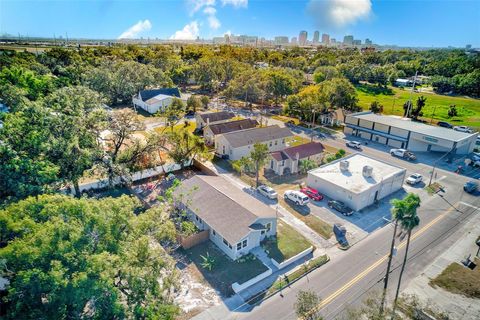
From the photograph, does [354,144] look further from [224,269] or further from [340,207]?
[224,269]

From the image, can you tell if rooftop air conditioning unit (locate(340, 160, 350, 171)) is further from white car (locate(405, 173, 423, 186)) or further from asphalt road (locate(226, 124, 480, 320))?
asphalt road (locate(226, 124, 480, 320))

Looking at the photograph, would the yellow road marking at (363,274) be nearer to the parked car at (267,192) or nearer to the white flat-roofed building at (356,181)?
the white flat-roofed building at (356,181)

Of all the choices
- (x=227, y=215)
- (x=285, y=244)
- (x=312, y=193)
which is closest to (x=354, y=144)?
(x=312, y=193)

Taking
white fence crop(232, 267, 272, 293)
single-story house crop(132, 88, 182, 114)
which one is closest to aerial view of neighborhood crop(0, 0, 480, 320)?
white fence crop(232, 267, 272, 293)

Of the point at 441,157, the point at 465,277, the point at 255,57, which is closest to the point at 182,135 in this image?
the point at 465,277

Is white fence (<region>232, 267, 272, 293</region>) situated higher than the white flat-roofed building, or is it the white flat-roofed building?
the white flat-roofed building

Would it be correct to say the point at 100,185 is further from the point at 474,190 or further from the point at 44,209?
the point at 474,190
